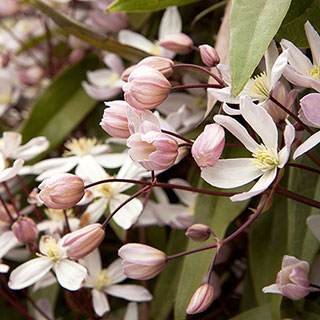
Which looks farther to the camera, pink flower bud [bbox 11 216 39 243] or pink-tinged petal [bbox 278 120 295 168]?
pink flower bud [bbox 11 216 39 243]

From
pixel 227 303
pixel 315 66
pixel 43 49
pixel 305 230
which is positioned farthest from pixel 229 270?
pixel 43 49

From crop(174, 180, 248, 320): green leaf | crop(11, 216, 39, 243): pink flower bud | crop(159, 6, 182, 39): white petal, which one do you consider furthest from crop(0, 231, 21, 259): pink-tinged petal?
crop(159, 6, 182, 39): white petal

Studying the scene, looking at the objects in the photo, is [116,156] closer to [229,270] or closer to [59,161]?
[59,161]

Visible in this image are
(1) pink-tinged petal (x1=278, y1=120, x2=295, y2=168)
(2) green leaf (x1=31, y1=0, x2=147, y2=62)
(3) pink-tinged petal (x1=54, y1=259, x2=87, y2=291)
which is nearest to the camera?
(1) pink-tinged petal (x1=278, y1=120, x2=295, y2=168)

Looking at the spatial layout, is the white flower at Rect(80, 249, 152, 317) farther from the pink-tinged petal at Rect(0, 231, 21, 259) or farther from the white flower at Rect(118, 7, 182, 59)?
the white flower at Rect(118, 7, 182, 59)

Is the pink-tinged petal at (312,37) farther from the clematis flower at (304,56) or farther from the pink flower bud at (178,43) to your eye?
the pink flower bud at (178,43)

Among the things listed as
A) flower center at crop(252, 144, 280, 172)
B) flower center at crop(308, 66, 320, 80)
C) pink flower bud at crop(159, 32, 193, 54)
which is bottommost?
flower center at crop(252, 144, 280, 172)

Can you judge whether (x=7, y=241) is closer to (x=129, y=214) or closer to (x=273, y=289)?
(x=129, y=214)

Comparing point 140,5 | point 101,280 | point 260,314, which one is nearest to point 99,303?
point 101,280
